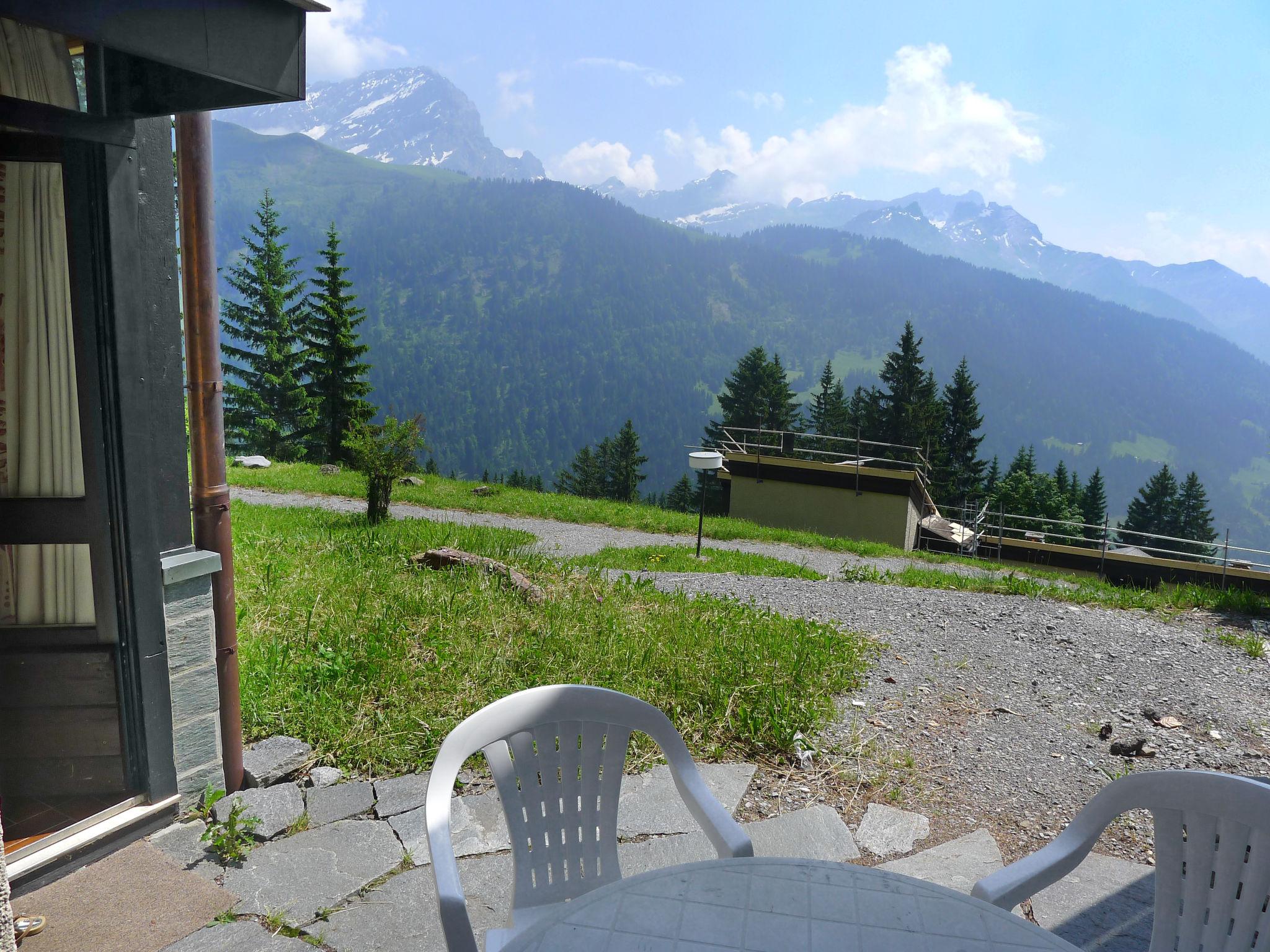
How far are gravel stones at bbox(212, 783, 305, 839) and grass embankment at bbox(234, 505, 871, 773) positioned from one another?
280mm

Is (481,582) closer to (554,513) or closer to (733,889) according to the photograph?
(733,889)

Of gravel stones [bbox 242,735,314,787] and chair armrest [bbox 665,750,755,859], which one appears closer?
chair armrest [bbox 665,750,755,859]

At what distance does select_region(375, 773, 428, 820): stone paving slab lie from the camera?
105 inches

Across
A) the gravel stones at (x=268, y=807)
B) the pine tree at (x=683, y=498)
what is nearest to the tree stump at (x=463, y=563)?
the gravel stones at (x=268, y=807)

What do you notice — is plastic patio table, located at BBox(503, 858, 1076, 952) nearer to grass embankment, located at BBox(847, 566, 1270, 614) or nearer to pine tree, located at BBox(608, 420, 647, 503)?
grass embankment, located at BBox(847, 566, 1270, 614)

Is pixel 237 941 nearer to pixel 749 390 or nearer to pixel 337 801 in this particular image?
pixel 337 801

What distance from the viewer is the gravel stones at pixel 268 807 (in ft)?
8.21

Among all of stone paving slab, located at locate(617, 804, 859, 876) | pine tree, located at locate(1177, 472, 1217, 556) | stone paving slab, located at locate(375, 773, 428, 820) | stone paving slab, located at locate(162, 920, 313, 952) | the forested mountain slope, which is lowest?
pine tree, located at locate(1177, 472, 1217, 556)

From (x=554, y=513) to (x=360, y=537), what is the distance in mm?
5832

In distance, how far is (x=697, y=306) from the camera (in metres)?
163

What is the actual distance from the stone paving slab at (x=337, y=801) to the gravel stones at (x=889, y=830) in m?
1.80

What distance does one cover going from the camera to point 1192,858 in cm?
145

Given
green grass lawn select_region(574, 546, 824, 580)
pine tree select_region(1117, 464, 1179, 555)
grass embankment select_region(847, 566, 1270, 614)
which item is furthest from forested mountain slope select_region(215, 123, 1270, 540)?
grass embankment select_region(847, 566, 1270, 614)

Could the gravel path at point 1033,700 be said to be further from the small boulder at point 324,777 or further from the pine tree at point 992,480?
the pine tree at point 992,480
